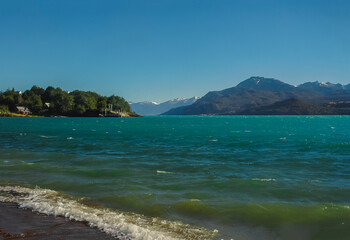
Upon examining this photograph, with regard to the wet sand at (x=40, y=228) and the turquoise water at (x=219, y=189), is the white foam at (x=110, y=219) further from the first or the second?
the turquoise water at (x=219, y=189)

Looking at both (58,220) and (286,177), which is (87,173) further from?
(286,177)

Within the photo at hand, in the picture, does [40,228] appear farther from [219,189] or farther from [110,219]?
[219,189]

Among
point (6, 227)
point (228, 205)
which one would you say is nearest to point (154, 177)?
point (228, 205)

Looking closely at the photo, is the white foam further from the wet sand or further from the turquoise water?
the turquoise water

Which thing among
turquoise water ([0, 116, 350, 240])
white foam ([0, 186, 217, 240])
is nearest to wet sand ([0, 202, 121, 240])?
white foam ([0, 186, 217, 240])

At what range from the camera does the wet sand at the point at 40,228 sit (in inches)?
361

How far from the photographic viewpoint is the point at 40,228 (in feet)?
32.5

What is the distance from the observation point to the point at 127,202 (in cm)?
1420

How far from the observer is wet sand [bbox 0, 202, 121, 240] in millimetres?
9178

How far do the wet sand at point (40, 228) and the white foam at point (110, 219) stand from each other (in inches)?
15.4

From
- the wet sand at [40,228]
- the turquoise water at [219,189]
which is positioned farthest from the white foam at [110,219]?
the turquoise water at [219,189]

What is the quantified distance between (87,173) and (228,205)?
40.4 ft

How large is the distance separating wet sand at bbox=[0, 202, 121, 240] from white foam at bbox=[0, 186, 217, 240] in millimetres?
390

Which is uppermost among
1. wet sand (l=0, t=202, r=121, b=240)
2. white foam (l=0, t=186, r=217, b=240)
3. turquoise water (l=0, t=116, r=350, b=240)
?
wet sand (l=0, t=202, r=121, b=240)
